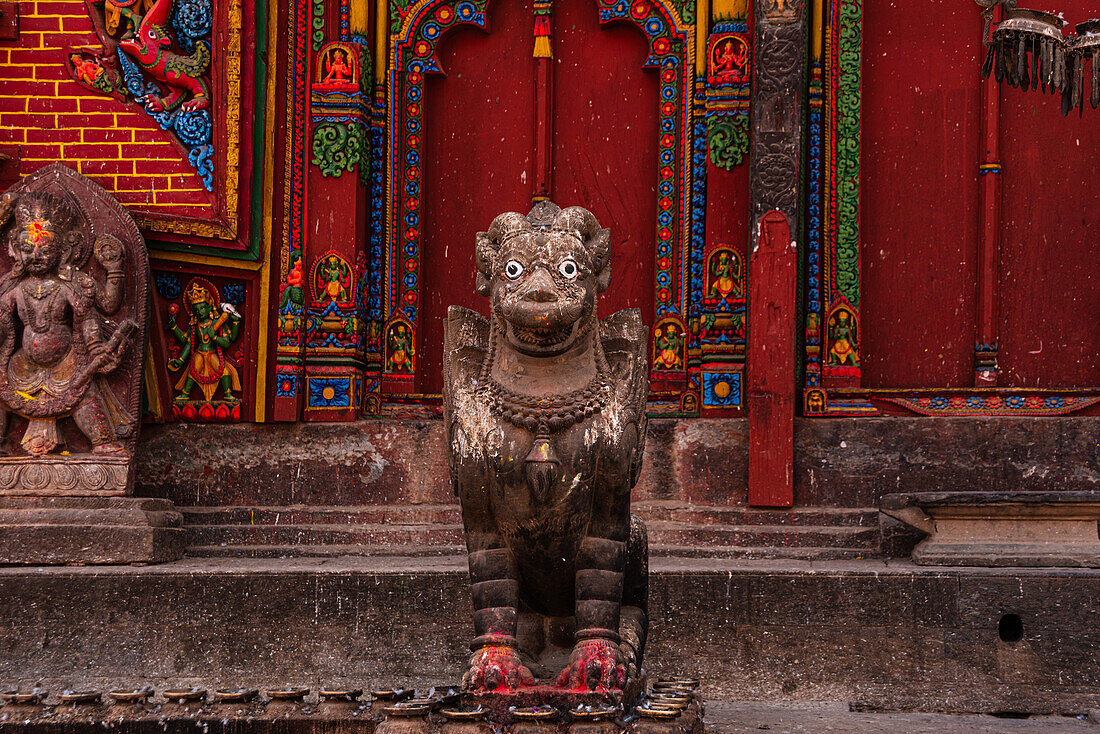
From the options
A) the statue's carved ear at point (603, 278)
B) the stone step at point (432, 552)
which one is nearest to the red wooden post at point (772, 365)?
the stone step at point (432, 552)

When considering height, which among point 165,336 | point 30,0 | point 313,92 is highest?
point 30,0

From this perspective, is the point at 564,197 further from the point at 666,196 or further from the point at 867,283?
the point at 867,283

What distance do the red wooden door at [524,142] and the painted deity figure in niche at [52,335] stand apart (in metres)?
1.97

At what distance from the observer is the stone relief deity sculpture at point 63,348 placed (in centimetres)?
648

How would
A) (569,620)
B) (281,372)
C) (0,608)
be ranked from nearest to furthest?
1. (569,620)
2. (0,608)
3. (281,372)

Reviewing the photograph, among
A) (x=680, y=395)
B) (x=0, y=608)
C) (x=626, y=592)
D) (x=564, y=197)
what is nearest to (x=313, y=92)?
(x=564, y=197)

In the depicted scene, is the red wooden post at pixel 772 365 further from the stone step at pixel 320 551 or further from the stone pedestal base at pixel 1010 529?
the stone step at pixel 320 551

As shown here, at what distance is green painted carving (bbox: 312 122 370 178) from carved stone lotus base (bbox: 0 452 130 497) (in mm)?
2214

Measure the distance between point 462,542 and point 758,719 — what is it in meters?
2.23

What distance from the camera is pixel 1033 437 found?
6.66 meters

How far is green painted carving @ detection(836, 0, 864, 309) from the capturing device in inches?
278

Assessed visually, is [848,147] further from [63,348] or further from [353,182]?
[63,348]

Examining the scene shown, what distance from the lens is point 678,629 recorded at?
5570 mm

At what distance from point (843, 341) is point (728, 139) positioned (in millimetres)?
1429
